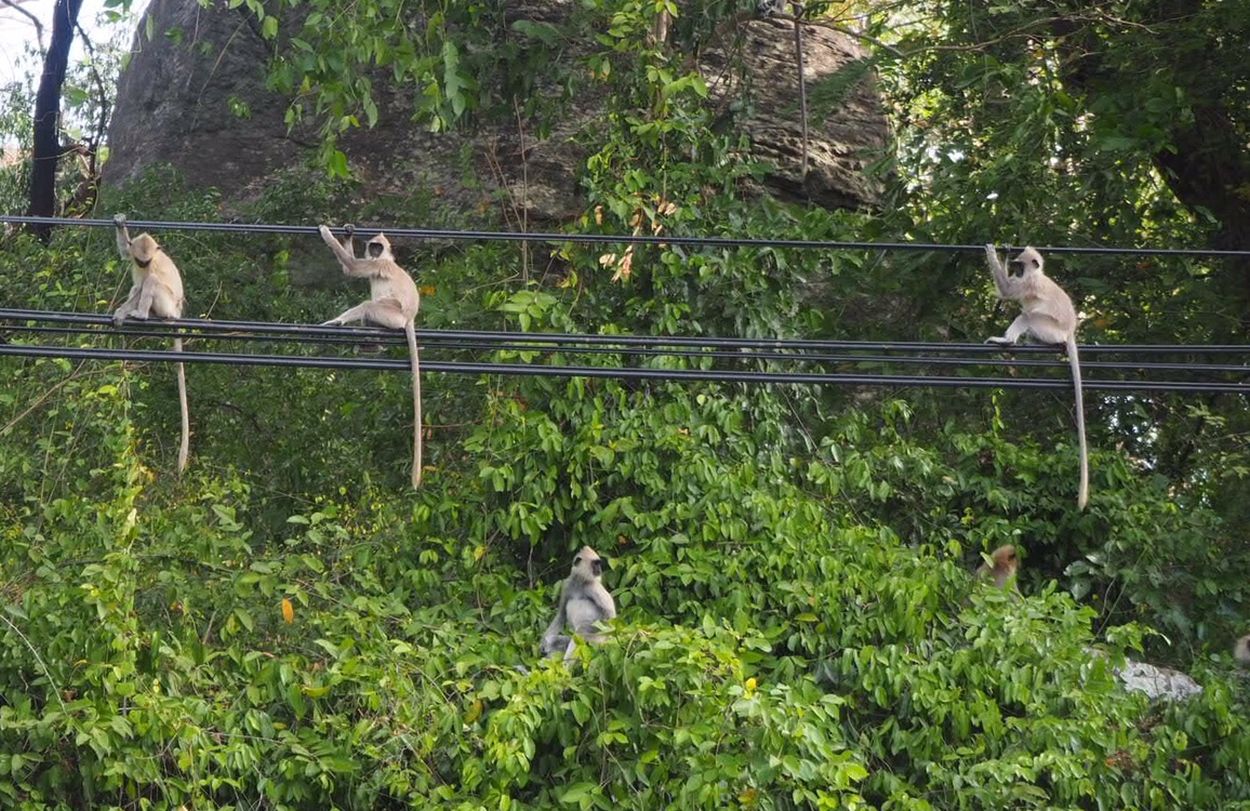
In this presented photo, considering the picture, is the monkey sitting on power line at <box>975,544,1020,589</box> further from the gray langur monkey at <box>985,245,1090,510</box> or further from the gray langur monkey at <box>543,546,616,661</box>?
the gray langur monkey at <box>543,546,616,661</box>

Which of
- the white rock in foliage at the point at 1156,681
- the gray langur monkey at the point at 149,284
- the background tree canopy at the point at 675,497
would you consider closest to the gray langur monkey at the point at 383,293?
the background tree canopy at the point at 675,497

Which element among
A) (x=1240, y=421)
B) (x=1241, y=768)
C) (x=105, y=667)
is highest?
(x=1240, y=421)

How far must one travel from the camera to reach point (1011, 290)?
25.3ft

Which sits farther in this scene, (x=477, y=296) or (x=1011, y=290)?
(x=477, y=296)

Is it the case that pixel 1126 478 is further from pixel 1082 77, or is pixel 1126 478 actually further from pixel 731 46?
pixel 731 46

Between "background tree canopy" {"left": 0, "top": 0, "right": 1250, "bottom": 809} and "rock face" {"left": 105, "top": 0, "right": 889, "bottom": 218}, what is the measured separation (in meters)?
0.94

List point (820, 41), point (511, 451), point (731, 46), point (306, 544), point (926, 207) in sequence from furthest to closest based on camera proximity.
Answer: point (820, 41)
point (731, 46)
point (926, 207)
point (306, 544)
point (511, 451)

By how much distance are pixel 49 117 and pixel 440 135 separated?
10.3ft

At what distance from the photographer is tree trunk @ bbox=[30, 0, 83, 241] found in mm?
12875

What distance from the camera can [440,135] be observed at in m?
13.7

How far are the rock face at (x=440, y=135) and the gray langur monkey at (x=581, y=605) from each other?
4.12 m

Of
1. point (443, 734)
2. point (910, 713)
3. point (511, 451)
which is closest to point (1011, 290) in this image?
point (910, 713)

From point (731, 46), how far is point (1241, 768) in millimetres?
6688

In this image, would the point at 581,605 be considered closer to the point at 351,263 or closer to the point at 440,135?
the point at 351,263
